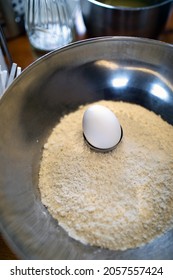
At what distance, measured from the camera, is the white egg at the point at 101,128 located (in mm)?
557

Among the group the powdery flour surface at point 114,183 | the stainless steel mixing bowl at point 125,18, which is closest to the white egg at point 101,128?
the powdery flour surface at point 114,183

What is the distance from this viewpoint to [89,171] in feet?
1.86

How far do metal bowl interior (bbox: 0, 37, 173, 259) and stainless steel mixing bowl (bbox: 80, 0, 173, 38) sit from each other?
5 cm

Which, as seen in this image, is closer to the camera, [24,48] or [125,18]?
[125,18]

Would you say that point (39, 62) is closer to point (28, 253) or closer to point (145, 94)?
point (145, 94)

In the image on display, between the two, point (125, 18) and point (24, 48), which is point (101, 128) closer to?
point (125, 18)

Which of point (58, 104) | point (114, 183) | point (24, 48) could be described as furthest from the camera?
point (24, 48)

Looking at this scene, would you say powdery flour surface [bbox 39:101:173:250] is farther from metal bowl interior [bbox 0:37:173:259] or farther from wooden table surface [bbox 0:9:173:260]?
wooden table surface [bbox 0:9:173:260]

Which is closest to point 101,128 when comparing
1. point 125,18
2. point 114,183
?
point 114,183

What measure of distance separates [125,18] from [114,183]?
0.38m

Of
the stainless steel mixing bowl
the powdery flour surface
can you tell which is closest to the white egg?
the powdery flour surface

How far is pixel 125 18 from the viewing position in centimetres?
64

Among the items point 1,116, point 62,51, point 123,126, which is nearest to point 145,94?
point 123,126

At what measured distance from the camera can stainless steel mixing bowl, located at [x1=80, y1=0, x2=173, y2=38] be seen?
2.07 ft
